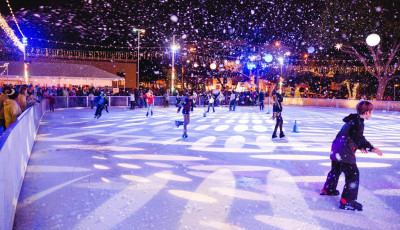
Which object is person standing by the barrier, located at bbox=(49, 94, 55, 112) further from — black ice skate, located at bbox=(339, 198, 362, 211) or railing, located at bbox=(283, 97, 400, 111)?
railing, located at bbox=(283, 97, 400, 111)

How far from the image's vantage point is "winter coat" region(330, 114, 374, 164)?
13.8ft

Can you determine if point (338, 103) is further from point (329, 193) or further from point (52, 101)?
point (329, 193)

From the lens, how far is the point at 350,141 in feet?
14.2

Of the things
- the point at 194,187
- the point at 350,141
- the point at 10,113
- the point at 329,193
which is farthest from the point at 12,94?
the point at 350,141

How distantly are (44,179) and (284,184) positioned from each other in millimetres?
4054

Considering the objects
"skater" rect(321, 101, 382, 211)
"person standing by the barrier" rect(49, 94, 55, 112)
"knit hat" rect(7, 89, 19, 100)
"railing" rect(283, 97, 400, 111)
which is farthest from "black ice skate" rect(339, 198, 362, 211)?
"railing" rect(283, 97, 400, 111)

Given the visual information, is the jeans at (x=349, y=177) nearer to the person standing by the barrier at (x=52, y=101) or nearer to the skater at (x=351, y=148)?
the skater at (x=351, y=148)

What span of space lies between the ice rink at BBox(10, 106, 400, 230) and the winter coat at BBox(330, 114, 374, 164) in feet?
2.23

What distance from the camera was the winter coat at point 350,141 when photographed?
165 inches

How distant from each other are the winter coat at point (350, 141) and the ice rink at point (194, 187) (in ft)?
2.23

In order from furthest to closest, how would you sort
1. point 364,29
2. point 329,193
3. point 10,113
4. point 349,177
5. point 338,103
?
point 338,103 → point 364,29 → point 10,113 → point 329,193 → point 349,177

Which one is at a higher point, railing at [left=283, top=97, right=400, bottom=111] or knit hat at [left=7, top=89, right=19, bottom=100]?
knit hat at [left=7, top=89, right=19, bottom=100]

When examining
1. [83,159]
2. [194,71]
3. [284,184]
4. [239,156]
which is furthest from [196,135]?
[194,71]

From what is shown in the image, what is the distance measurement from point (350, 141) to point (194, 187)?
2.38 m
